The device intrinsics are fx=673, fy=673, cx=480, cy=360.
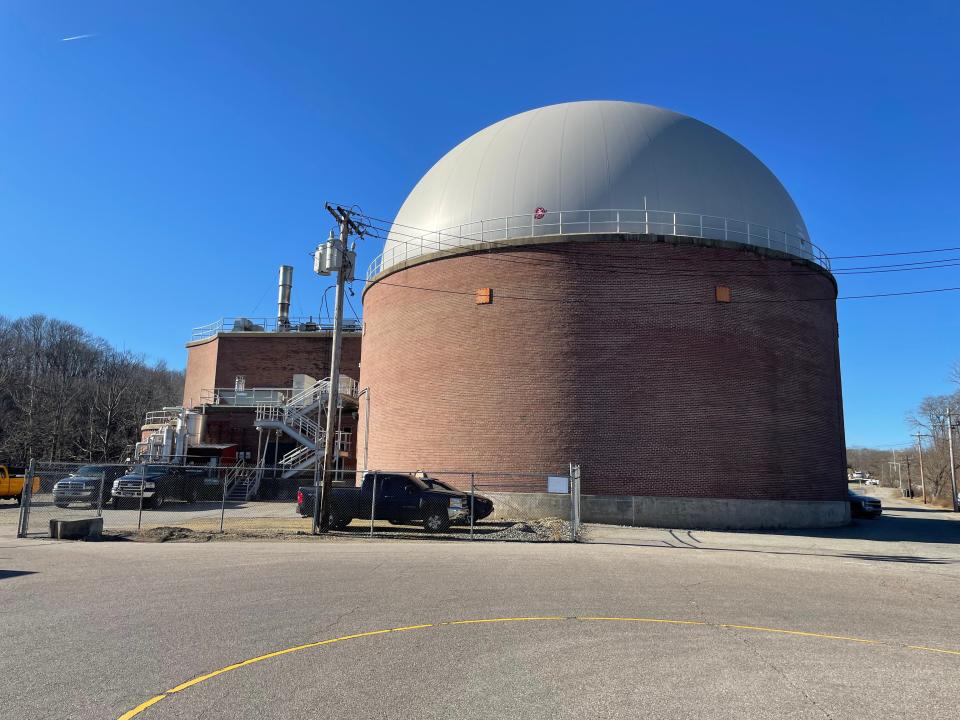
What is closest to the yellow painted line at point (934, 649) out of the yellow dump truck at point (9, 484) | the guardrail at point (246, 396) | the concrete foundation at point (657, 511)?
the concrete foundation at point (657, 511)

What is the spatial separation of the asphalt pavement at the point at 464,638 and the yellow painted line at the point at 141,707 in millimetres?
32

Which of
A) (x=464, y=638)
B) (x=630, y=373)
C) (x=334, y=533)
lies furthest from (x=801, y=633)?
(x=630, y=373)

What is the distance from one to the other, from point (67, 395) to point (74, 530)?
54681 millimetres

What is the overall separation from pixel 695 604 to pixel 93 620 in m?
7.09

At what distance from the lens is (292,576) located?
33.6 feet

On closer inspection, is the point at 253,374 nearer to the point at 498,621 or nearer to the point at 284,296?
the point at 284,296

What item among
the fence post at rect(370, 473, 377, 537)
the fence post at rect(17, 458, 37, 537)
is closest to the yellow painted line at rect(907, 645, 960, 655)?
the fence post at rect(370, 473, 377, 537)

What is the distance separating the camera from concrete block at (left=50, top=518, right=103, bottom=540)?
15.8 metres

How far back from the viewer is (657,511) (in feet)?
68.9

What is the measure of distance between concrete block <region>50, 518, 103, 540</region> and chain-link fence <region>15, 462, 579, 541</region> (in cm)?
92

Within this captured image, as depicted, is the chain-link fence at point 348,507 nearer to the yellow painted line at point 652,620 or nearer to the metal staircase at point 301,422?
the metal staircase at point 301,422

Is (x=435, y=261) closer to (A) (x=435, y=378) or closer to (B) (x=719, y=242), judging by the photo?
(A) (x=435, y=378)

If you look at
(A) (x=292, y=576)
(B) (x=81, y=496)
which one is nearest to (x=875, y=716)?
(A) (x=292, y=576)

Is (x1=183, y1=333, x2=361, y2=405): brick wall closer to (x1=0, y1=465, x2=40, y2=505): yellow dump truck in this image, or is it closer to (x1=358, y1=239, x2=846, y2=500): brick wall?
(x1=0, y1=465, x2=40, y2=505): yellow dump truck
